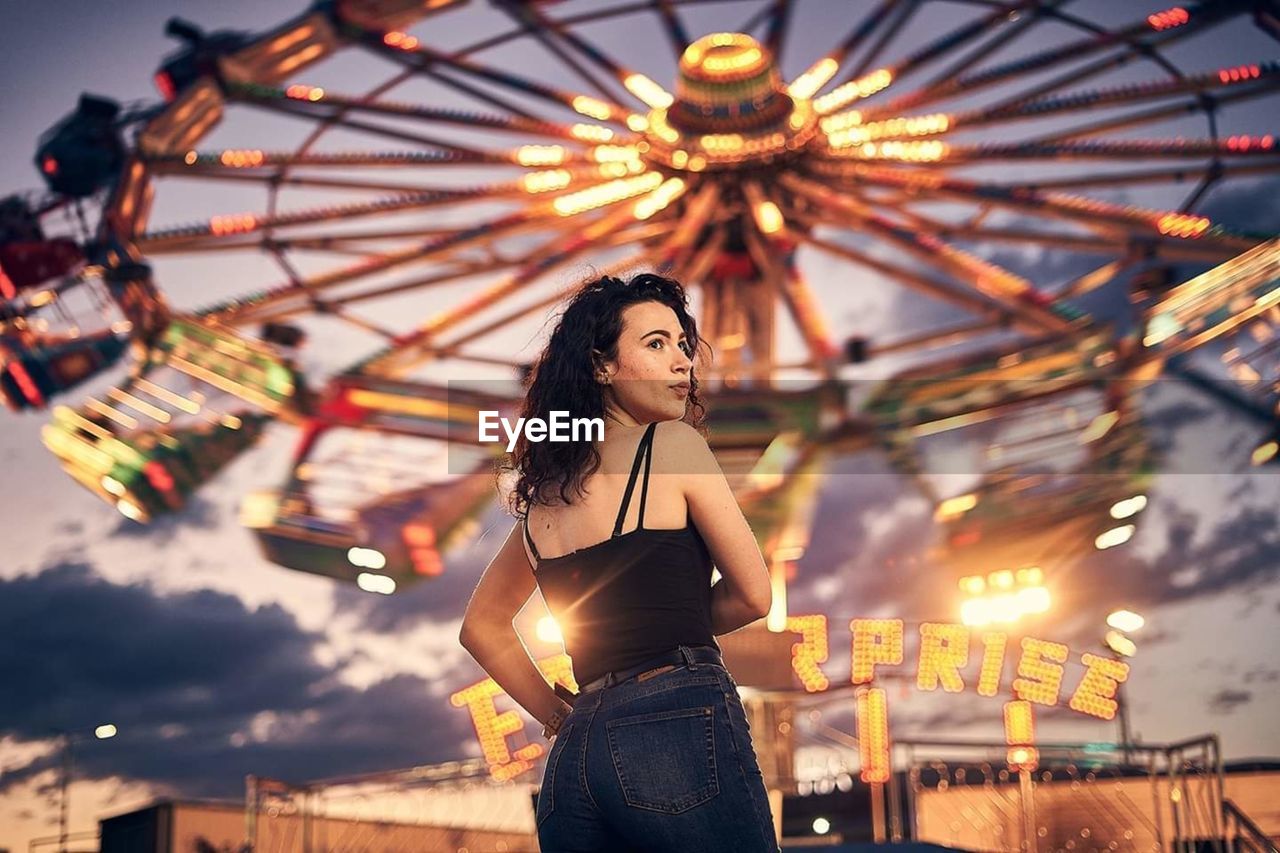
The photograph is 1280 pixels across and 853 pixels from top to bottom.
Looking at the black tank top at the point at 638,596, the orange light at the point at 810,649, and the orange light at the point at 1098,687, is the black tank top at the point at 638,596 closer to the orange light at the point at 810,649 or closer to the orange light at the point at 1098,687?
the orange light at the point at 810,649

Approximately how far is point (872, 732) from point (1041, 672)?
3351mm

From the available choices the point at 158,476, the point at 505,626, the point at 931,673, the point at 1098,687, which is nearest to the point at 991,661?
the point at 931,673

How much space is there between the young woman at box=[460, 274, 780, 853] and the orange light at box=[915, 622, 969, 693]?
2004cm

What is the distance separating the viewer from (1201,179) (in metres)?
13.5

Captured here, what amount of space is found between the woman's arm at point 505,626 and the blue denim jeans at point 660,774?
0.33 meters

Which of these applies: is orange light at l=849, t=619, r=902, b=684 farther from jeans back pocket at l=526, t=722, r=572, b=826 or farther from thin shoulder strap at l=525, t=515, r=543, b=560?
jeans back pocket at l=526, t=722, r=572, b=826

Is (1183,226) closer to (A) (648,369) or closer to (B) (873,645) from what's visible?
(B) (873,645)

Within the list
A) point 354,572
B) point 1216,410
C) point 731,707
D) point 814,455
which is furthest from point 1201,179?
point 731,707

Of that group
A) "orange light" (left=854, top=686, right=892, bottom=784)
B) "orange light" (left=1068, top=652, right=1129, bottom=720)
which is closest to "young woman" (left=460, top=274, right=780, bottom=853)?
Result: "orange light" (left=854, top=686, right=892, bottom=784)

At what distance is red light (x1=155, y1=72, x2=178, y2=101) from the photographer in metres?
14.2

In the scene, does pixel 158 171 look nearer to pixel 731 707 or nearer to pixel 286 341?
pixel 286 341

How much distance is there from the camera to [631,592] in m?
2.18

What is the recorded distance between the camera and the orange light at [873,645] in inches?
854

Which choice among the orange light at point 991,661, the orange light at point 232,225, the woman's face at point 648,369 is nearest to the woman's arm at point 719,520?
the woman's face at point 648,369
